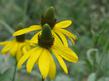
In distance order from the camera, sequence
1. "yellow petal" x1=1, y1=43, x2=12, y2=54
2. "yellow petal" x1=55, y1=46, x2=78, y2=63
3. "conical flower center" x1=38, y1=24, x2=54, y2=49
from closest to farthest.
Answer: "yellow petal" x1=55, y1=46, x2=78, y2=63 < "conical flower center" x1=38, y1=24, x2=54, y2=49 < "yellow petal" x1=1, y1=43, x2=12, y2=54

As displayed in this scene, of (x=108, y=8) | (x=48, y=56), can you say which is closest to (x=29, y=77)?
(x=48, y=56)

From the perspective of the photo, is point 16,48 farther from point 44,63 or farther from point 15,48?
point 44,63

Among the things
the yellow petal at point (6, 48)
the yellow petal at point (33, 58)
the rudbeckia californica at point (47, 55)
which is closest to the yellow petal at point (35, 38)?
the rudbeckia californica at point (47, 55)

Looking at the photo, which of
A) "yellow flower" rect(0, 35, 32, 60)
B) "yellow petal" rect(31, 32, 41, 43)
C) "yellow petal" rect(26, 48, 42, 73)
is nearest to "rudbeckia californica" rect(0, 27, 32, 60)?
"yellow flower" rect(0, 35, 32, 60)

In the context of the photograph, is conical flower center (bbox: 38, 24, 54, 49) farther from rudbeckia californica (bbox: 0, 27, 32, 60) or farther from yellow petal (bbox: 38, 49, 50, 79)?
rudbeckia californica (bbox: 0, 27, 32, 60)

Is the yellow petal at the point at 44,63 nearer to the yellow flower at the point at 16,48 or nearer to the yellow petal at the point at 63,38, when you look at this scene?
the yellow petal at the point at 63,38

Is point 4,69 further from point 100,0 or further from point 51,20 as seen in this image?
point 100,0

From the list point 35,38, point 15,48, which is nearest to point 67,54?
point 35,38

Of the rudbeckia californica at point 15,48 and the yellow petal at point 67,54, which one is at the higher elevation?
the yellow petal at point 67,54
